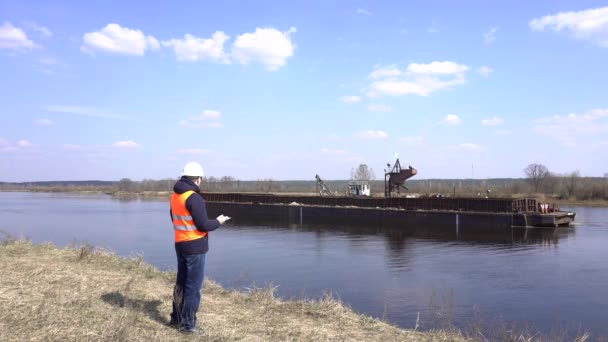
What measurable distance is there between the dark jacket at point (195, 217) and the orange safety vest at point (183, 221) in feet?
0.15

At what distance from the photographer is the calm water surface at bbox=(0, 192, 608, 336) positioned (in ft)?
43.6

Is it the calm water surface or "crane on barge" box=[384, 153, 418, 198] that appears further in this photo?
"crane on barge" box=[384, 153, 418, 198]

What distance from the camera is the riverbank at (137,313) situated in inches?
226

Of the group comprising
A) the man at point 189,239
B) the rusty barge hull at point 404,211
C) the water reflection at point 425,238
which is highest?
the man at point 189,239

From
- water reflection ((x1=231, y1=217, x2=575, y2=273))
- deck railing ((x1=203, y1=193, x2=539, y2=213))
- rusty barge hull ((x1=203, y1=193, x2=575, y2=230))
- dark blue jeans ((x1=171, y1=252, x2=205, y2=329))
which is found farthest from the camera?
deck railing ((x1=203, y1=193, x2=539, y2=213))

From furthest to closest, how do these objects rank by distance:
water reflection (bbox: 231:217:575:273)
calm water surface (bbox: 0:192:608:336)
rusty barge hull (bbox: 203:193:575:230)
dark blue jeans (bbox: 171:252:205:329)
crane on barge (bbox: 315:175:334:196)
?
1. crane on barge (bbox: 315:175:334:196)
2. rusty barge hull (bbox: 203:193:575:230)
3. water reflection (bbox: 231:217:575:273)
4. calm water surface (bbox: 0:192:608:336)
5. dark blue jeans (bbox: 171:252:205:329)

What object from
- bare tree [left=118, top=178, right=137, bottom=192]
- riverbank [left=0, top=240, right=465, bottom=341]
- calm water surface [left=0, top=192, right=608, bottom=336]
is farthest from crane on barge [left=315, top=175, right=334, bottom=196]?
bare tree [left=118, top=178, right=137, bottom=192]

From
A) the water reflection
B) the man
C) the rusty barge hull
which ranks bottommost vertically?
the water reflection

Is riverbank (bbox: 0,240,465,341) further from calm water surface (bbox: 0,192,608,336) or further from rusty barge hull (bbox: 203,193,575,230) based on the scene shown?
rusty barge hull (bbox: 203,193,575,230)

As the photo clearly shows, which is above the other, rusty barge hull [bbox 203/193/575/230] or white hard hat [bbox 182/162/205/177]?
white hard hat [bbox 182/162/205/177]

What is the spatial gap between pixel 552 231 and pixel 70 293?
3540cm

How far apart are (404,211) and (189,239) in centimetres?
4050

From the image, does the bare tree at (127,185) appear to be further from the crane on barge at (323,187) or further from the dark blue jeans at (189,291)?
the dark blue jeans at (189,291)

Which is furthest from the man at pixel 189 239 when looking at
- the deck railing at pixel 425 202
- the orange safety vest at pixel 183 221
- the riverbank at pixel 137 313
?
the deck railing at pixel 425 202
